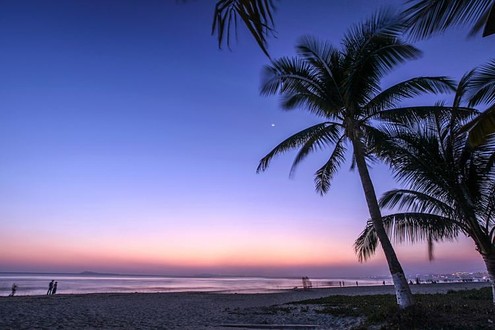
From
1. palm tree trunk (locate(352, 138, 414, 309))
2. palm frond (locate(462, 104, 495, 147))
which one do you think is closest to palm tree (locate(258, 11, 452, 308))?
palm tree trunk (locate(352, 138, 414, 309))

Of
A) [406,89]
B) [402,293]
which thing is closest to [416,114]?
[406,89]

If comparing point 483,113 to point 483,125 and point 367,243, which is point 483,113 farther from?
point 367,243

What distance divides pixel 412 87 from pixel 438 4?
793 cm

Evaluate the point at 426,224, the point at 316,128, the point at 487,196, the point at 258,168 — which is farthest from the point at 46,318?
the point at 487,196

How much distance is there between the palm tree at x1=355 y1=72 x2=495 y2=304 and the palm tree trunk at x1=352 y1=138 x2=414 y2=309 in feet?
2.94

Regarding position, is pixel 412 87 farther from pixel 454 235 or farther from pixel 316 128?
pixel 454 235

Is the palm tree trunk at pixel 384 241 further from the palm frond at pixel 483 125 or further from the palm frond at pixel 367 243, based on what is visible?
the palm frond at pixel 483 125

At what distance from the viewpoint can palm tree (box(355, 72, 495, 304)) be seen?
9250 mm

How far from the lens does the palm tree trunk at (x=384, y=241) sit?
959 cm

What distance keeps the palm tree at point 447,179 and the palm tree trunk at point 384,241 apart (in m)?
0.90

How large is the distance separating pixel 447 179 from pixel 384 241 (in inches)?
105

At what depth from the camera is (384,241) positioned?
10.1m

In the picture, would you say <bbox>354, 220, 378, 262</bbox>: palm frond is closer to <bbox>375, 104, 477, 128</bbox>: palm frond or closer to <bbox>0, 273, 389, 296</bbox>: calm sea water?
<bbox>375, 104, 477, 128</bbox>: palm frond

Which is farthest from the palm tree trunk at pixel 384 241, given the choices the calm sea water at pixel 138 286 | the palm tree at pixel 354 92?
the calm sea water at pixel 138 286
